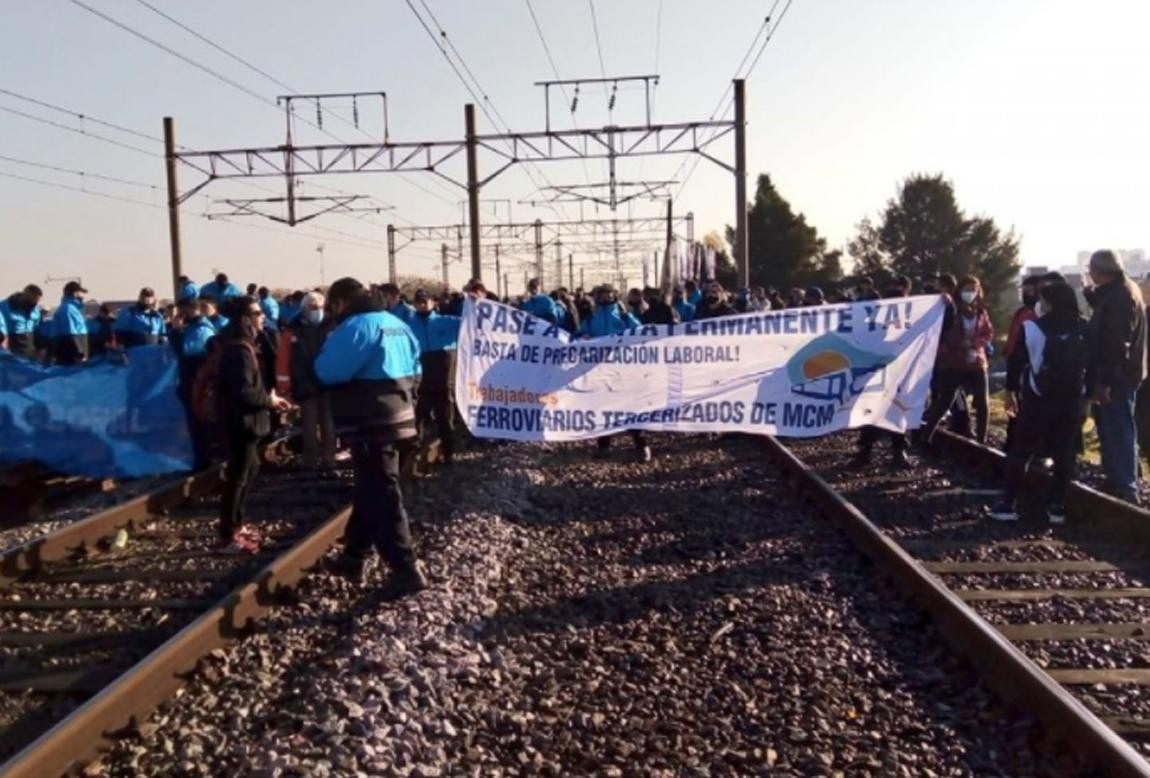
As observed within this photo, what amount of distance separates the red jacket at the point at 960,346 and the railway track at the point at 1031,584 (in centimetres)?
102

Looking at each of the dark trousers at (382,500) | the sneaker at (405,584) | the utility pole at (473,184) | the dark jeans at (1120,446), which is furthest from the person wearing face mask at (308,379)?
the utility pole at (473,184)

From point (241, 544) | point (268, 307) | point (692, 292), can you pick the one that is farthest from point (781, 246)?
point (241, 544)

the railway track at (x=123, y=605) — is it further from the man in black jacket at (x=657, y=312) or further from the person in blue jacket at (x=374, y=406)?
the man in black jacket at (x=657, y=312)

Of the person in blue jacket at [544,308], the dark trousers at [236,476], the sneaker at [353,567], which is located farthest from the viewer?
the person in blue jacket at [544,308]

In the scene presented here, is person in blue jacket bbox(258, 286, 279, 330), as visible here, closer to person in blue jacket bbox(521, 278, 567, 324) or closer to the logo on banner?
person in blue jacket bbox(521, 278, 567, 324)

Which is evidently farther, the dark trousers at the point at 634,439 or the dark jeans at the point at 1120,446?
the dark trousers at the point at 634,439

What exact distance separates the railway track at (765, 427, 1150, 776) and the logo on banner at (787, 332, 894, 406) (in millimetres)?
881

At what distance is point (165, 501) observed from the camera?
10477 millimetres

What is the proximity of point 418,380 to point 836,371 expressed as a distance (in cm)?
454

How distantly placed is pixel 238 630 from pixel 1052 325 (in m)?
6.56

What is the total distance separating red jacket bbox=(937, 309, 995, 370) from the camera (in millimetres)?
12070

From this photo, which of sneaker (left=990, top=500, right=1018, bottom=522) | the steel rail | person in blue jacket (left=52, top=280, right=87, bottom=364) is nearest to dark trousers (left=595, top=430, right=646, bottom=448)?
sneaker (left=990, top=500, right=1018, bottom=522)

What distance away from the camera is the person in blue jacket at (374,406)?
6.86m

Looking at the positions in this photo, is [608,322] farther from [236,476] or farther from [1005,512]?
[236,476]
